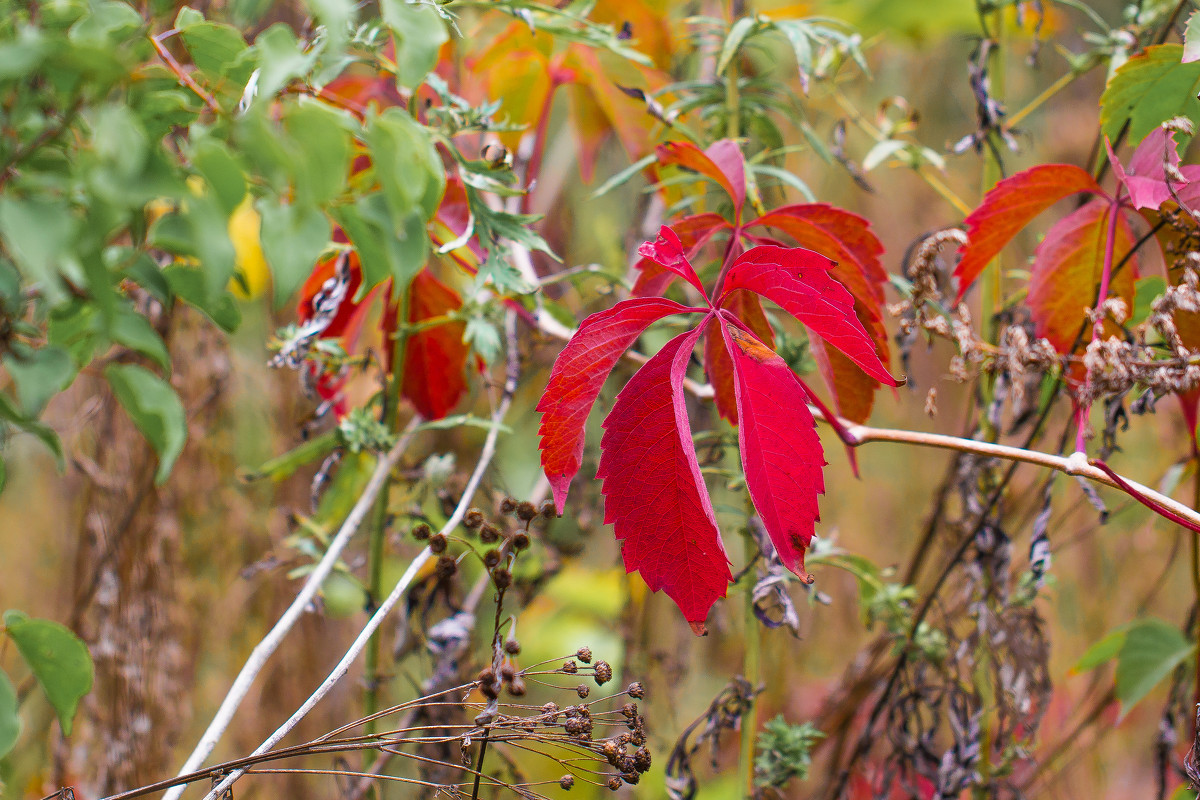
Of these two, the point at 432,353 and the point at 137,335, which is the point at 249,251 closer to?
the point at 432,353

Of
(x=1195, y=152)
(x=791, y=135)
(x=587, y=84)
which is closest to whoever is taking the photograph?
(x=587, y=84)

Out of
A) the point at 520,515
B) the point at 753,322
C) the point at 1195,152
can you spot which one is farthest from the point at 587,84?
the point at 1195,152

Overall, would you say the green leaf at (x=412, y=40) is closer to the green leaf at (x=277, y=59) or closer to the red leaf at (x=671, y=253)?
the green leaf at (x=277, y=59)

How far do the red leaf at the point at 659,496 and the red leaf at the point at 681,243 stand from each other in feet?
0.28

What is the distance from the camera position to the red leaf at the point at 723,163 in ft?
1.73

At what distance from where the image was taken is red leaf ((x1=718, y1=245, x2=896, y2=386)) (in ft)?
1.41

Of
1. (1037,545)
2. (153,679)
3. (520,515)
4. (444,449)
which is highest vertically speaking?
(1037,545)

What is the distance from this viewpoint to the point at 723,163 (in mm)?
543

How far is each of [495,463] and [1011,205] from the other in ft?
1.86

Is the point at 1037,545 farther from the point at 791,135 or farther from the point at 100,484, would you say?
the point at 791,135

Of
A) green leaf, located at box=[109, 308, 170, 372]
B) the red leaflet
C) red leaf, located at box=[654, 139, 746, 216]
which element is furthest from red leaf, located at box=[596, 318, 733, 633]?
green leaf, located at box=[109, 308, 170, 372]

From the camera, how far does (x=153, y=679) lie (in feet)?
3.13

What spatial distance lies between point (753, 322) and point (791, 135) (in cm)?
131

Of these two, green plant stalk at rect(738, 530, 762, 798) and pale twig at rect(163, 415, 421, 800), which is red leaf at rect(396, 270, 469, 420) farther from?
green plant stalk at rect(738, 530, 762, 798)
